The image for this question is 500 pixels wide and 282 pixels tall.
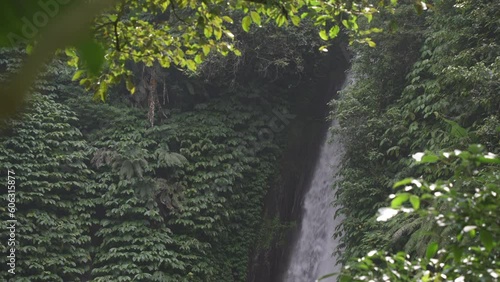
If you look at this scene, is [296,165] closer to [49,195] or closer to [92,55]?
[49,195]

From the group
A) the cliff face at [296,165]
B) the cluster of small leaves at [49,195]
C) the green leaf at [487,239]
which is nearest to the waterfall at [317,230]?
the cliff face at [296,165]

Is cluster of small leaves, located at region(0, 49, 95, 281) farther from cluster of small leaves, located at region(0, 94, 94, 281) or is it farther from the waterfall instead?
the waterfall

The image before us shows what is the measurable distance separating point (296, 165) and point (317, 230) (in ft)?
5.35

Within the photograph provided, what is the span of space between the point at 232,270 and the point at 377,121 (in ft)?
12.8

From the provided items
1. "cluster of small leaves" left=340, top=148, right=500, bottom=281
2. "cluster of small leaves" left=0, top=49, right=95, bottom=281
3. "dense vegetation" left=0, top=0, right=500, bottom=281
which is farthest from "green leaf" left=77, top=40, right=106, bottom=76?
"cluster of small leaves" left=0, top=49, right=95, bottom=281

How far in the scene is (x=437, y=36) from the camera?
7.95m

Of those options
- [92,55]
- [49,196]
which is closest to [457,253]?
[92,55]

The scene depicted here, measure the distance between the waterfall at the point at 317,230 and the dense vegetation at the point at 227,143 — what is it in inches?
23.2

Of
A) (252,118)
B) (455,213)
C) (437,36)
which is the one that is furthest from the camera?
(252,118)

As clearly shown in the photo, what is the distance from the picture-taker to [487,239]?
1.97 m

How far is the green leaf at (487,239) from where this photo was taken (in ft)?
6.40

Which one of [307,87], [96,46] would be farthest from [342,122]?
[96,46]

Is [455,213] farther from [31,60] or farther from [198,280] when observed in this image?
[198,280]

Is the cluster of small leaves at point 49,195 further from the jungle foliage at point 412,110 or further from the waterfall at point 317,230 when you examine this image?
the jungle foliage at point 412,110
